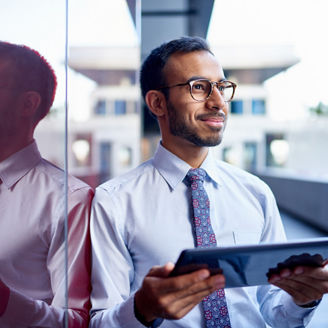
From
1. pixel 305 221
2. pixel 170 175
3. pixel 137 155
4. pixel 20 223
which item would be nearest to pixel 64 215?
pixel 20 223

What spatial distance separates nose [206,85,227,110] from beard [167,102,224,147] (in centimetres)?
6

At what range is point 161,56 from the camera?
1154 millimetres

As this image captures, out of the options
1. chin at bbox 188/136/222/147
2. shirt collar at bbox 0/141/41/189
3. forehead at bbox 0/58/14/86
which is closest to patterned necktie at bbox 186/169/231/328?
chin at bbox 188/136/222/147

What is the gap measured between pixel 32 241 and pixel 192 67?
25.0 inches

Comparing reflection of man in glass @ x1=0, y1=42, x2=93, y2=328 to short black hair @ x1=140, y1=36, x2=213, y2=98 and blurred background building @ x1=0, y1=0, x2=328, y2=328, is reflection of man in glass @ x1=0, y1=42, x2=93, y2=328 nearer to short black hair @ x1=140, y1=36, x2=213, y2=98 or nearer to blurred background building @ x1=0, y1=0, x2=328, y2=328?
blurred background building @ x1=0, y1=0, x2=328, y2=328

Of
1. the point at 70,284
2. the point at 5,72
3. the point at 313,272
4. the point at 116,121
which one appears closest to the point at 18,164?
the point at 5,72

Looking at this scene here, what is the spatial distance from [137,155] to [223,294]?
6206 mm

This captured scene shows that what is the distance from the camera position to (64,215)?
0.89 m

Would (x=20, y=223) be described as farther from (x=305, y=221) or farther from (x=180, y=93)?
(x=305, y=221)

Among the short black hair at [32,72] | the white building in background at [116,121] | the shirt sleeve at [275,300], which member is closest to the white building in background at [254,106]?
the shirt sleeve at [275,300]

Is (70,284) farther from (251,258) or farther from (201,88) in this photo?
(201,88)

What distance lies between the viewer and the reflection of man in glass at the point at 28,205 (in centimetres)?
86

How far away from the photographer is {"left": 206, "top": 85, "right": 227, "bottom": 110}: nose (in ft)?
3.42

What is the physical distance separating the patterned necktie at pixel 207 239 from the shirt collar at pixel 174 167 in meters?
0.05
